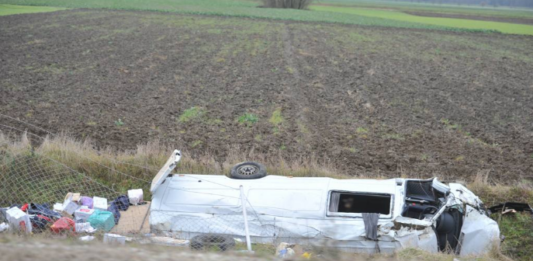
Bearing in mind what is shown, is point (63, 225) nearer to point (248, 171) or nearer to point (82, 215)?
point (82, 215)

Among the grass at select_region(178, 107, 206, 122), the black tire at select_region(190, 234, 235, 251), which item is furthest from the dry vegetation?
the grass at select_region(178, 107, 206, 122)

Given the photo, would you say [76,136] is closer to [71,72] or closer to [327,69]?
[71,72]

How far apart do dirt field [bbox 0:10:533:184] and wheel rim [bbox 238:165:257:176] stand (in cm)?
231

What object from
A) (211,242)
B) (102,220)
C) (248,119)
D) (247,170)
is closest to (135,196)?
(102,220)

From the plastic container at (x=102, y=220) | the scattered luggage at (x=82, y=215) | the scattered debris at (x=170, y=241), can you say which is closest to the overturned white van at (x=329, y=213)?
the scattered debris at (x=170, y=241)

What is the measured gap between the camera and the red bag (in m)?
8.48

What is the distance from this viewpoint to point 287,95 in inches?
766

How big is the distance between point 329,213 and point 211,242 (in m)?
1.85

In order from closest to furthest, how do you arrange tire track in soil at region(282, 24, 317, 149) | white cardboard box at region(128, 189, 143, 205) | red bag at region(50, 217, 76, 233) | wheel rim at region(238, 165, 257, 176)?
1. red bag at region(50, 217, 76, 233)
2. white cardboard box at region(128, 189, 143, 205)
3. wheel rim at region(238, 165, 257, 176)
4. tire track in soil at region(282, 24, 317, 149)

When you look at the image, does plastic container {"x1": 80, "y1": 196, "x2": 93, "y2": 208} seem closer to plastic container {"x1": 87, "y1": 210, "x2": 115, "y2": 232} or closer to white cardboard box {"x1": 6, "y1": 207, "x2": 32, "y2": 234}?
plastic container {"x1": 87, "y1": 210, "x2": 115, "y2": 232}

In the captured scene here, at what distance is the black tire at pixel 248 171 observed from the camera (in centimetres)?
1000

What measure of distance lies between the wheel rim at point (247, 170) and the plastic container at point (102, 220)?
251cm

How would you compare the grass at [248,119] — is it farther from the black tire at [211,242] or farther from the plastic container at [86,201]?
the black tire at [211,242]

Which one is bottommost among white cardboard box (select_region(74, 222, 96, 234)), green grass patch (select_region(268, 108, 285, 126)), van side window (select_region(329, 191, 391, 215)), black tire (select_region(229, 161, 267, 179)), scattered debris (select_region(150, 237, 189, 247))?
white cardboard box (select_region(74, 222, 96, 234))
